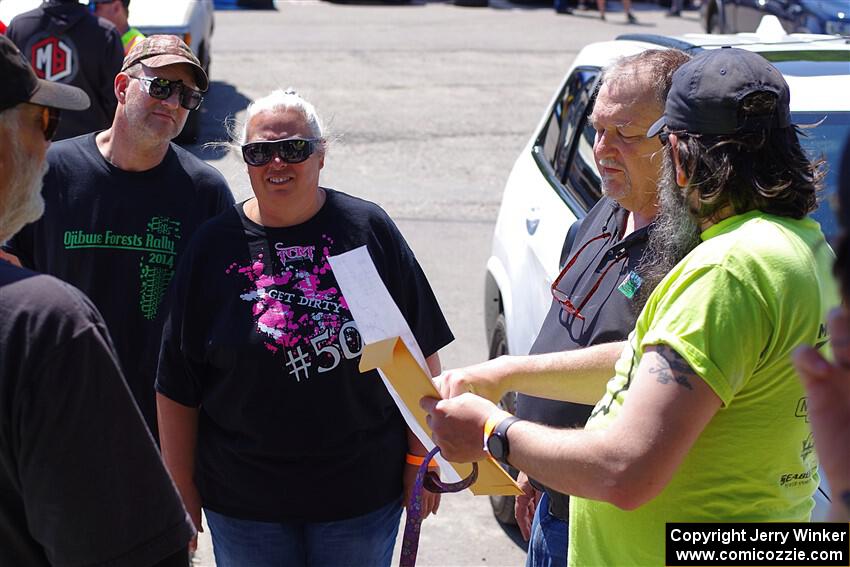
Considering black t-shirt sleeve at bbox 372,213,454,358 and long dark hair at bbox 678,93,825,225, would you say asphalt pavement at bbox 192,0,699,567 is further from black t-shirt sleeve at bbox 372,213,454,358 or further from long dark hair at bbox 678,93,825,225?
long dark hair at bbox 678,93,825,225

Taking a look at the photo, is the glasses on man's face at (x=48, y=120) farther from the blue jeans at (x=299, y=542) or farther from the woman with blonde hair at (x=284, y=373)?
the blue jeans at (x=299, y=542)

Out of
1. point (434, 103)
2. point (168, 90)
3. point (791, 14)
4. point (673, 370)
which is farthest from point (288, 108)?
point (434, 103)

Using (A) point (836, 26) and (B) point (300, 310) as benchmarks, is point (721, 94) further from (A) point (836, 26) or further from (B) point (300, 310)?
(A) point (836, 26)

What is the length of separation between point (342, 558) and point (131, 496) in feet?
4.23

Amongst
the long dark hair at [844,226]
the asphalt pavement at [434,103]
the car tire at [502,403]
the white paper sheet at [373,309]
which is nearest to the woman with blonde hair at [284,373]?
the asphalt pavement at [434,103]

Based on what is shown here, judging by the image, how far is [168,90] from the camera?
3658 mm

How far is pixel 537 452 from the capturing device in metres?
2.20

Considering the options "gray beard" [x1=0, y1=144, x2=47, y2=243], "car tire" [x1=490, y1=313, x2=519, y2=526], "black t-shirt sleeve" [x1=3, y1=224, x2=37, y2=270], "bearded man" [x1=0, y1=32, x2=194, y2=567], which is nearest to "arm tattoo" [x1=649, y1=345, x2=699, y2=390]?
"bearded man" [x1=0, y1=32, x2=194, y2=567]

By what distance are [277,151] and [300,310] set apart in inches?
17.7

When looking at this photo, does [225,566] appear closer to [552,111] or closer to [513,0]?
[552,111]

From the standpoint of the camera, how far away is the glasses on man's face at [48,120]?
209 cm

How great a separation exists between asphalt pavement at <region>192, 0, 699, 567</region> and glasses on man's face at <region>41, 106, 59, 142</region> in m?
1.33

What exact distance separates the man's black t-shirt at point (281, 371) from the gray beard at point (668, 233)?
758 millimetres

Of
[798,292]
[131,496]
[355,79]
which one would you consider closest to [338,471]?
[131,496]
